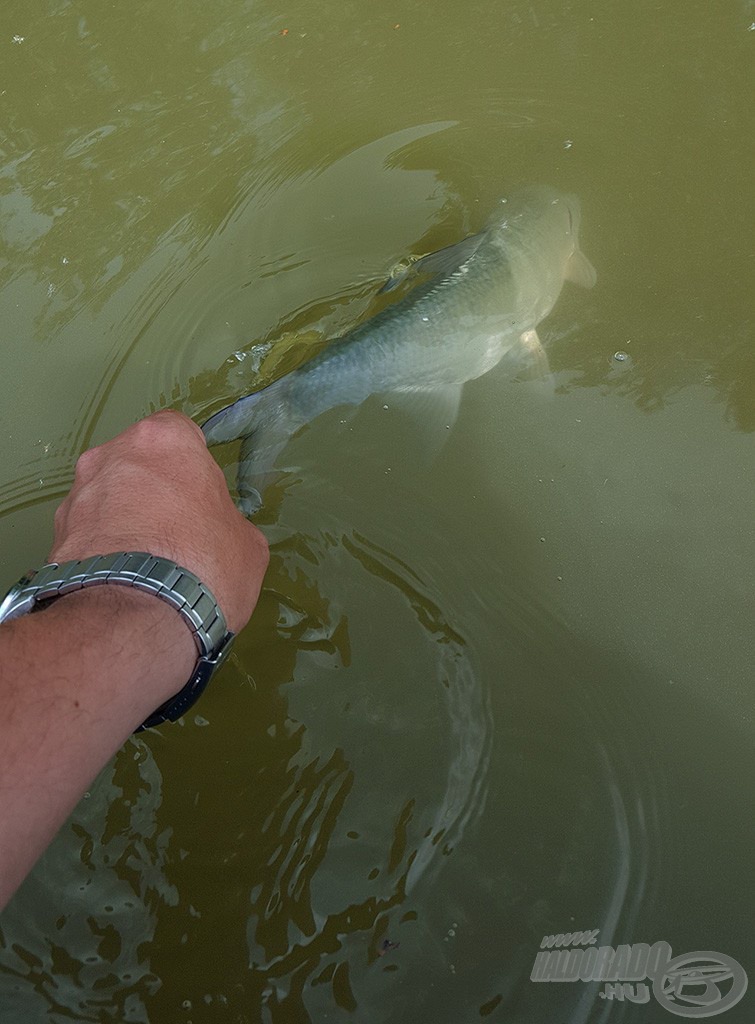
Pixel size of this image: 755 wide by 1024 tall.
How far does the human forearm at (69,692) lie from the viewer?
1.20 metres

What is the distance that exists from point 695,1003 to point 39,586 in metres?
1.51

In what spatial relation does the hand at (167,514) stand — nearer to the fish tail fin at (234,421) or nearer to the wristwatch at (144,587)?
the wristwatch at (144,587)

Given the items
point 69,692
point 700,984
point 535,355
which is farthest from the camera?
point 535,355

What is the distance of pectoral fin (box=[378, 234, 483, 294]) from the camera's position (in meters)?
2.91

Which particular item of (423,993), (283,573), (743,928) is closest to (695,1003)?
(743,928)

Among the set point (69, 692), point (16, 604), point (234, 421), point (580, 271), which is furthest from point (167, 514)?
point (580, 271)

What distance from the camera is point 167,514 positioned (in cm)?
165

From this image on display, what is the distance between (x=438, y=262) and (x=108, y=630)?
6.33 feet

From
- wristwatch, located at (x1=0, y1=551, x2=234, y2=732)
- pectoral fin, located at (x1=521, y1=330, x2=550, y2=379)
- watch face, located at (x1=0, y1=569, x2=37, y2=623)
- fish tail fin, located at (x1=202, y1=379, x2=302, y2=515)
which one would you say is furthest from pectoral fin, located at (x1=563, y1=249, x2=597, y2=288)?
watch face, located at (x1=0, y1=569, x2=37, y2=623)

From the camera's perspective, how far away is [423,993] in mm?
1772

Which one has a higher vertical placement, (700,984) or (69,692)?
(69,692)

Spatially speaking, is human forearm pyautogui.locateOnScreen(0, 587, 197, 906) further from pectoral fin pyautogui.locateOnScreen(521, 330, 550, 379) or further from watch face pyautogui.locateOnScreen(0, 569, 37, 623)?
pectoral fin pyautogui.locateOnScreen(521, 330, 550, 379)

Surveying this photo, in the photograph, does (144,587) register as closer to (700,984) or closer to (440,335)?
(700,984)

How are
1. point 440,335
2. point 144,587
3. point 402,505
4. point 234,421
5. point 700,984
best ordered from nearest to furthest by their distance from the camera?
point 144,587, point 700,984, point 234,421, point 402,505, point 440,335
